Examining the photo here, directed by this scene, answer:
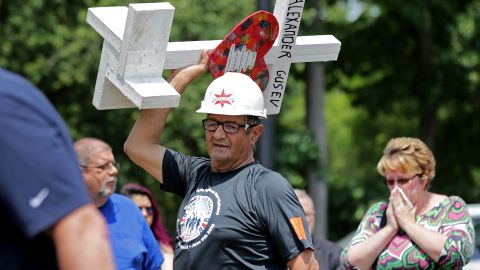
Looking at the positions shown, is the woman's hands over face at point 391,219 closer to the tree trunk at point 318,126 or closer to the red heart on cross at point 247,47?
the red heart on cross at point 247,47

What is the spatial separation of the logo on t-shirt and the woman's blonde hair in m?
1.66

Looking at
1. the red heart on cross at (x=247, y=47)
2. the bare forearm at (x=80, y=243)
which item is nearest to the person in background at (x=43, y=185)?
the bare forearm at (x=80, y=243)

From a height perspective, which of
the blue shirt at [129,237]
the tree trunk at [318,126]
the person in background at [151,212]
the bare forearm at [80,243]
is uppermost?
the bare forearm at [80,243]

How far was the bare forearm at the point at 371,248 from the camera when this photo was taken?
558 centimetres

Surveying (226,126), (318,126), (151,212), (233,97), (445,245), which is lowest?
(318,126)

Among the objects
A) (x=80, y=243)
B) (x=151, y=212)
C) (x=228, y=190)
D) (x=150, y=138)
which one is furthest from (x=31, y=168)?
(x=151, y=212)

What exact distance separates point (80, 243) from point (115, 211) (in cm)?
377

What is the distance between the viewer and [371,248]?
5590mm

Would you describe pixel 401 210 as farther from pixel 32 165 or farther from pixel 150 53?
pixel 32 165

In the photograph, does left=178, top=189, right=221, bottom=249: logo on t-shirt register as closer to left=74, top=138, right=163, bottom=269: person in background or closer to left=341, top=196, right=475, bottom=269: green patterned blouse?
left=74, top=138, right=163, bottom=269: person in background

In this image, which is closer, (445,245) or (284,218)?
(284,218)

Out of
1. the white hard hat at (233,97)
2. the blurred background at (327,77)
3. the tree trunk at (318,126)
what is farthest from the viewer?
the tree trunk at (318,126)

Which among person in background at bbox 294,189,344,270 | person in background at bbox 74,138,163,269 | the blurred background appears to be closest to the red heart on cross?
person in background at bbox 74,138,163,269

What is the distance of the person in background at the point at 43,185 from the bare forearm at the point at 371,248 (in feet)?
11.5
